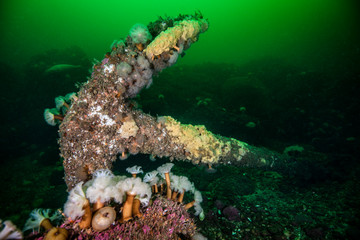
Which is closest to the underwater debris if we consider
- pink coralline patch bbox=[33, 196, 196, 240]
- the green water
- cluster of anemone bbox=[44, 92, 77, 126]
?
cluster of anemone bbox=[44, 92, 77, 126]

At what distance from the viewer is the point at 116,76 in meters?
3.00

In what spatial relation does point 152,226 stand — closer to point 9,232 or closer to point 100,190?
point 100,190

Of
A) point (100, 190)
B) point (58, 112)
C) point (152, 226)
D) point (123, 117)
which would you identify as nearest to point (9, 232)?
point (100, 190)

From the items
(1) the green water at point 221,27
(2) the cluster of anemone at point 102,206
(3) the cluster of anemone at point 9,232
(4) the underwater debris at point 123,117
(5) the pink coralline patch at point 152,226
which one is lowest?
(5) the pink coralline patch at point 152,226

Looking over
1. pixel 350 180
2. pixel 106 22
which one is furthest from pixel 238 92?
pixel 106 22

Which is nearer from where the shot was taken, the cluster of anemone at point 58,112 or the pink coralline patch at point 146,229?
the pink coralline patch at point 146,229

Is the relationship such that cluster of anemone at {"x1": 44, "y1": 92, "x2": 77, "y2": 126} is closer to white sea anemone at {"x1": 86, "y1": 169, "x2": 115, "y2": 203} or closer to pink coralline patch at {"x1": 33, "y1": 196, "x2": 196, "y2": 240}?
white sea anemone at {"x1": 86, "y1": 169, "x2": 115, "y2": 203}

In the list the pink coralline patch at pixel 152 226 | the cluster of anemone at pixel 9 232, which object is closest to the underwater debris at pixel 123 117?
the pink coralline patch at pixel 152 226

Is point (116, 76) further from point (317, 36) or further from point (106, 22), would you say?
point (106, 22)

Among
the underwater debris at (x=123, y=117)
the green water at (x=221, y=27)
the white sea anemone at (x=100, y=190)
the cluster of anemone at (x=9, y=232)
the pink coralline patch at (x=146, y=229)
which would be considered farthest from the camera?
the green water at (x=221, y=27)

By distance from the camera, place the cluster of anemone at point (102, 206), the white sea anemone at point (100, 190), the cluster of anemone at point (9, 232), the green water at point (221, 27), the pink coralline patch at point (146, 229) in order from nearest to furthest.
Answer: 1. the cluster of anemone at point (9, 232)
2. the cluster of anemone at point (102, 206)
3. the white sea anemone at point (100, 190)
4. the pink coralline patch at point (146, 229)
5. the green water at point (221, 27)

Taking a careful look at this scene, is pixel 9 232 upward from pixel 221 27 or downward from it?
downward

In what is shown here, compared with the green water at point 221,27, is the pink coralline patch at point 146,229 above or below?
below

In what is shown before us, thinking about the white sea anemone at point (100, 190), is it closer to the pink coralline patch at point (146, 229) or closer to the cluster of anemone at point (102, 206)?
the cluster of anemone at point (102, 206)
